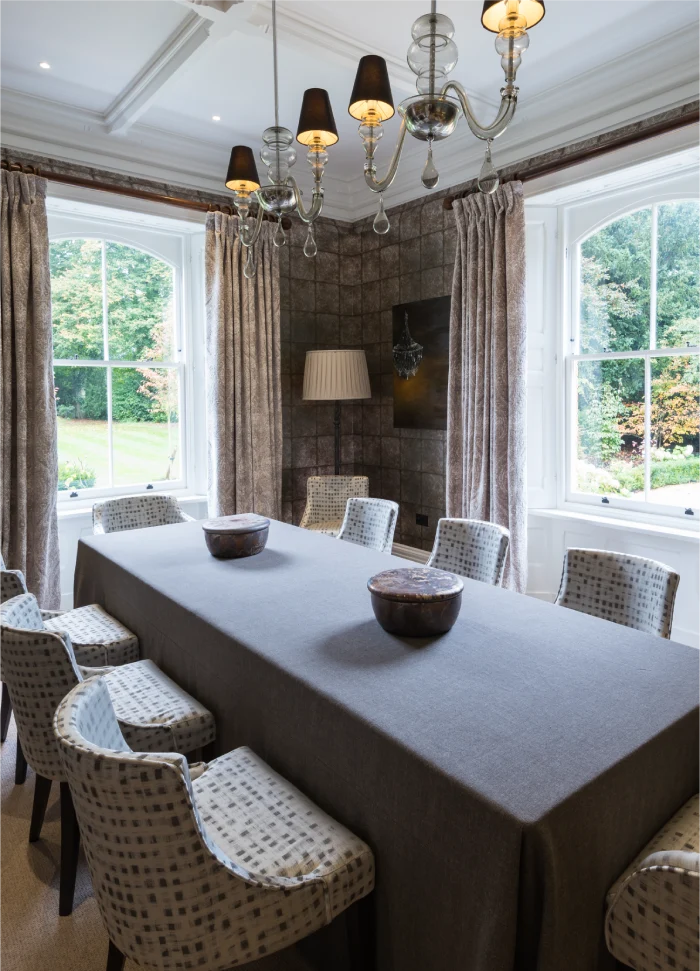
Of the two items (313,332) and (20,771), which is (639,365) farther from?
(20,771)

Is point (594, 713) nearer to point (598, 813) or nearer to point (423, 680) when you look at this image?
point (598, 813)

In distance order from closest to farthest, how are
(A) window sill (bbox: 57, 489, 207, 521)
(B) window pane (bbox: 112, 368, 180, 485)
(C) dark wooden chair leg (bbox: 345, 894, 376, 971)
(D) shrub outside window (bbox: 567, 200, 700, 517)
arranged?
(C) dark wooden chair leg (bbox: 345, 894, 376, 971), (D) shrub outside window (bbox: 567, 200, 700, 517), (A) window sill (bbox: 57, 489, 207, 521), (B) window pane (bbox: 112, 368, 180, 485)

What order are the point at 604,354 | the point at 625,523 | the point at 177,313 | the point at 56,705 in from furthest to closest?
the point at 177,313 → the point at 604,354 → the point at 625,523 → the point at 56,705

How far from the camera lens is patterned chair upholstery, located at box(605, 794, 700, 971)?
3.18 feet

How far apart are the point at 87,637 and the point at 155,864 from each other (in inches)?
56.7

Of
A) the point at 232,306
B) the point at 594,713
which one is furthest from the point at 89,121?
the point at 594,713

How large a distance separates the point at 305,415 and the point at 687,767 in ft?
13.0

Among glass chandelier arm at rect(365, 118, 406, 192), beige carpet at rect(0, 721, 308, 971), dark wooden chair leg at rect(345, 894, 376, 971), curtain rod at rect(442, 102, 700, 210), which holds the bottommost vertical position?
beige carpet at rect(0, 721, 308, 971)

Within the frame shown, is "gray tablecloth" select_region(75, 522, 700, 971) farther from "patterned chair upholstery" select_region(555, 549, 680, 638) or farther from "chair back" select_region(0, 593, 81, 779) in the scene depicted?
"chair back" select_region(0, 593, 81, 779)

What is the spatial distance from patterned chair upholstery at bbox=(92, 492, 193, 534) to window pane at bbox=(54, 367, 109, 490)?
0.81m

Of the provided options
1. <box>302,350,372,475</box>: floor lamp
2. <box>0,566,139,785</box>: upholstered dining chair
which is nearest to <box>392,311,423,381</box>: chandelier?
<box>302,350,372,475</box>: floor lamp

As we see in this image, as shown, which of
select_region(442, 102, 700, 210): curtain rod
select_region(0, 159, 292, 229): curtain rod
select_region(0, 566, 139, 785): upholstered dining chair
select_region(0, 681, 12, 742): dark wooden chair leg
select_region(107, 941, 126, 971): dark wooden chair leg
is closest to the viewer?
select_region(107, 941, 126, 971): dark wooden chair leg

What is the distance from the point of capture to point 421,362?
14.9 feet

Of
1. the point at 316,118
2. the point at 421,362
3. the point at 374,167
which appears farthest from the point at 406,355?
the point at 374,167
